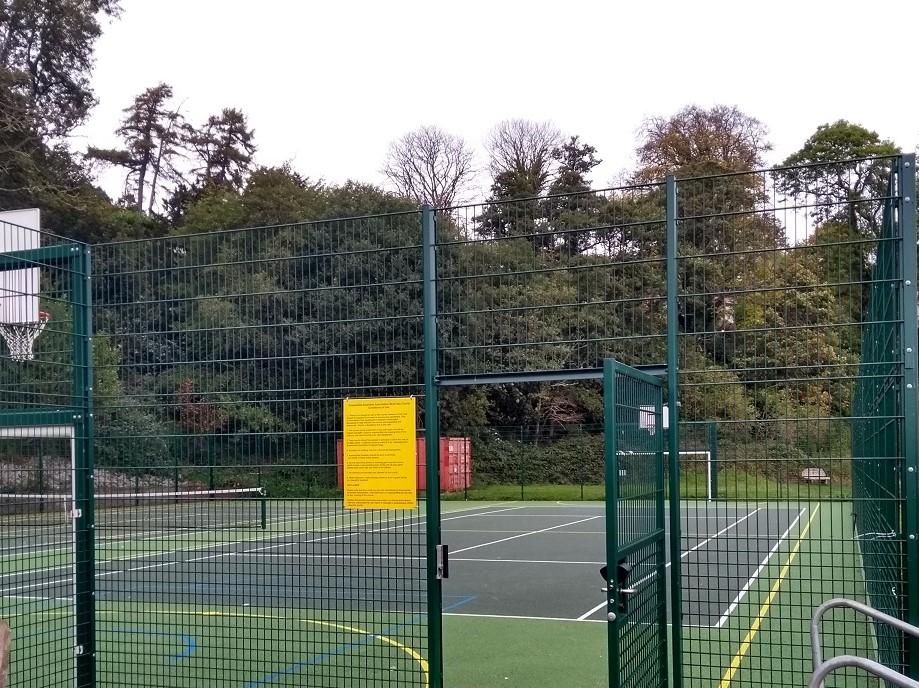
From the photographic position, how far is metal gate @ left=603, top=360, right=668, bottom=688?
4.20 m

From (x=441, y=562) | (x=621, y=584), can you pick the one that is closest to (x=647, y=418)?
(x=621, y=584)

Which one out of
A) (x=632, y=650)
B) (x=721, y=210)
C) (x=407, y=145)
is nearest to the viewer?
(x=632, y=650)

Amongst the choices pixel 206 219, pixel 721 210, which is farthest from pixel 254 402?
pixel 206 219

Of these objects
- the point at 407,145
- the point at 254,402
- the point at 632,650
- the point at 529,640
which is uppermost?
the point at 407,145

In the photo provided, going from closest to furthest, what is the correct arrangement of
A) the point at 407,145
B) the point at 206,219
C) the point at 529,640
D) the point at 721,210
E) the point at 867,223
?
1. the point at 867,223
2. the point at 721,210
3. the point at 529,640
4. the point at 206,219
5. the point at 407,145

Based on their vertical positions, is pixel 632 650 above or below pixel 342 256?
below

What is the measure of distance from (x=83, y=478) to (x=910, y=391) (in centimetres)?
509

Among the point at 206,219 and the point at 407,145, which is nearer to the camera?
the point at 206,219

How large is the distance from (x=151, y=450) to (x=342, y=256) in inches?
75.3

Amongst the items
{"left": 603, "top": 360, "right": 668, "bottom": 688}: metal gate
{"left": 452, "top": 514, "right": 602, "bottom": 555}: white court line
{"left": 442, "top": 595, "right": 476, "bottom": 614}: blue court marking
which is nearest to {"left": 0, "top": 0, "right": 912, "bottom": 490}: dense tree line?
{"left": 603, "top": 360, "right": 668, "bottom": 688}: metal gate

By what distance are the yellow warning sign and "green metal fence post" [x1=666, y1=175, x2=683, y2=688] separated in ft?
5.00

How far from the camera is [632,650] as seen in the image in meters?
4.59

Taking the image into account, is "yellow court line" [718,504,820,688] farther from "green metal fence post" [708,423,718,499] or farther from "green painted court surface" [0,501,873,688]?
"green metal fence post" [708,423,718,499]

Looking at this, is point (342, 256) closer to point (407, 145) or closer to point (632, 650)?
point (632, 650)
